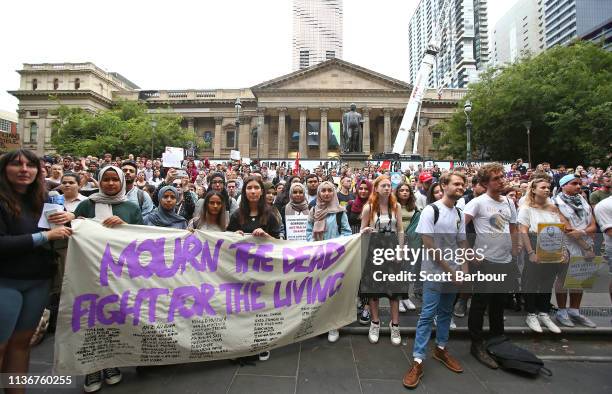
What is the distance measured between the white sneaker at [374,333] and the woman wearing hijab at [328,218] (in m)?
1.20

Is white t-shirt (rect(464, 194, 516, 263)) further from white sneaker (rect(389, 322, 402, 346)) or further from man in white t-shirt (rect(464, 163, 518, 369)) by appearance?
white sneaker (rect(389, 322, 402, 346))

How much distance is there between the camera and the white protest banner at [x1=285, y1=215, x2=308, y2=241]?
5062 millimetres

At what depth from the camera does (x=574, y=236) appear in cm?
423

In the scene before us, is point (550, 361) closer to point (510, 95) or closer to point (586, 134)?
point (586, 134)

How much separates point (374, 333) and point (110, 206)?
Result: 3400 mm

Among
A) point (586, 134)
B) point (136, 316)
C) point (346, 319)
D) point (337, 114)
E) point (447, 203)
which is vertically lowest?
point (346, 319)

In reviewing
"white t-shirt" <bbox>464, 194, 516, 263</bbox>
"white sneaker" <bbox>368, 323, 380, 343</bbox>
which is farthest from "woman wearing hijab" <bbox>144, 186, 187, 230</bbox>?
"white t-shirt" <bbox>464, 194, 516, 263</bbox>

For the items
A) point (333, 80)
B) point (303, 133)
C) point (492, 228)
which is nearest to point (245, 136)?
point (303, 133)

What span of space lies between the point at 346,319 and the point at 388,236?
1138mm

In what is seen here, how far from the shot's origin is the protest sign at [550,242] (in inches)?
164

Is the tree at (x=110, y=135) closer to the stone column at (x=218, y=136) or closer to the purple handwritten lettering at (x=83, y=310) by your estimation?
the stone column at (x=218, y=136)

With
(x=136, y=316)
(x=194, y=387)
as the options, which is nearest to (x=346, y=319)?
(x=194, y=387)

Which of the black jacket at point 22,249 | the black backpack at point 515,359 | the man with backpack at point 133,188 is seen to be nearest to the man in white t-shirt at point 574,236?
the black backpack at point 515,359

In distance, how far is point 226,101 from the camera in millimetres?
50844
